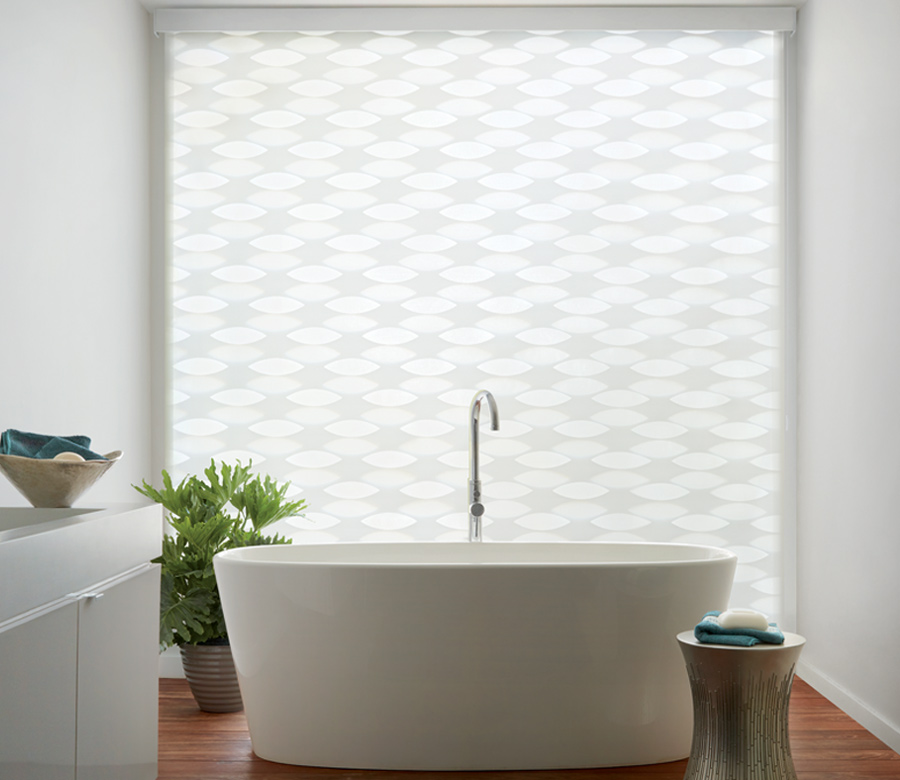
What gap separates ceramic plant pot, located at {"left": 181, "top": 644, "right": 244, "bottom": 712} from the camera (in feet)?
10.6

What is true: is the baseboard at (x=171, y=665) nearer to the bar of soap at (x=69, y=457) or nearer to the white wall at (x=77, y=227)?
the white wall at (x=77, y=227)

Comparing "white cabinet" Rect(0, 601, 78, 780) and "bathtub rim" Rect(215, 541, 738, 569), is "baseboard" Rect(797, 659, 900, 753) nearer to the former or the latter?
"bathtub rim" Rect(215, 541, 738, 569)

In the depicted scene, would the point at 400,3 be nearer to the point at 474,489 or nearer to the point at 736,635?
the point at 474,489

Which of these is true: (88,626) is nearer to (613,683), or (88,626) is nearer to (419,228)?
(613,683)

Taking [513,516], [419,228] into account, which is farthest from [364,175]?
[513,516]

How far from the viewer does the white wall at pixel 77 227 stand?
2.72 meters

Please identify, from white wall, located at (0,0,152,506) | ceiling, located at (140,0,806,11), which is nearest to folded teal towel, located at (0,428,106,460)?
white wall, located at (0,0,152,506)

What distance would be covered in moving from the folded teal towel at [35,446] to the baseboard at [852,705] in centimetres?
261

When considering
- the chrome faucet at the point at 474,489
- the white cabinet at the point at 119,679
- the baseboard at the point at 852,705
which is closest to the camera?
the white cabinet at the point at 119,679

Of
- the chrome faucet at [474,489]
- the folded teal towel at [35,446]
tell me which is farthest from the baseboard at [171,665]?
the folded teal towel at [35,446]

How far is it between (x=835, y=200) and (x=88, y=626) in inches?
120

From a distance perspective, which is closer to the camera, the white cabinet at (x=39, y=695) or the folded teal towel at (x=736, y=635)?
the white cabinet at (x=39, y=695)

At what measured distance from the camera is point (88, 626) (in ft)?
6.17

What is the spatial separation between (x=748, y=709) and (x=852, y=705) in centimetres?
125
